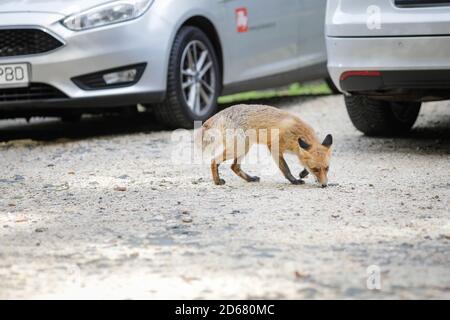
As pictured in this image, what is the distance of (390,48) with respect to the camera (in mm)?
6859

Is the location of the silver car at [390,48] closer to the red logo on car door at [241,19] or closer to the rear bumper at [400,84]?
the rear bumper at [400,84]

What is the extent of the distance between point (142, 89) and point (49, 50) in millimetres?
843

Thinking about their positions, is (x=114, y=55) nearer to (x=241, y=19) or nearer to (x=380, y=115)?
(x=241, y=19)

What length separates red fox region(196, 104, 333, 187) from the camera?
6234mm

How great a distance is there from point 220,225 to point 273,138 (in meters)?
1.25

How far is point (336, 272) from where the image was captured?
13.9ft

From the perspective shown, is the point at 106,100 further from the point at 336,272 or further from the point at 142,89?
the point at 336,272

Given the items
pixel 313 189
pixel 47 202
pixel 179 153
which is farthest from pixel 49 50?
pixel 313 189

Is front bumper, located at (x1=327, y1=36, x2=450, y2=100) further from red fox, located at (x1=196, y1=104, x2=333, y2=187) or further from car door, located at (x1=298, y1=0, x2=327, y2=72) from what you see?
car door, located at (x1=298, y1=0, x2=327, y2=72)

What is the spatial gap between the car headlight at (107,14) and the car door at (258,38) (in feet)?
3.61

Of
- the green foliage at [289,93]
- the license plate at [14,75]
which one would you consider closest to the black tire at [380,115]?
the license plate at [14,75]

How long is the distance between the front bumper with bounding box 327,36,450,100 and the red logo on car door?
7.55 feet

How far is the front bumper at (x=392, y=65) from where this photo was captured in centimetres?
668

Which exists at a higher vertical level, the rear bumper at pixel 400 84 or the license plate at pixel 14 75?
the rear bumper at pixel 400 84
